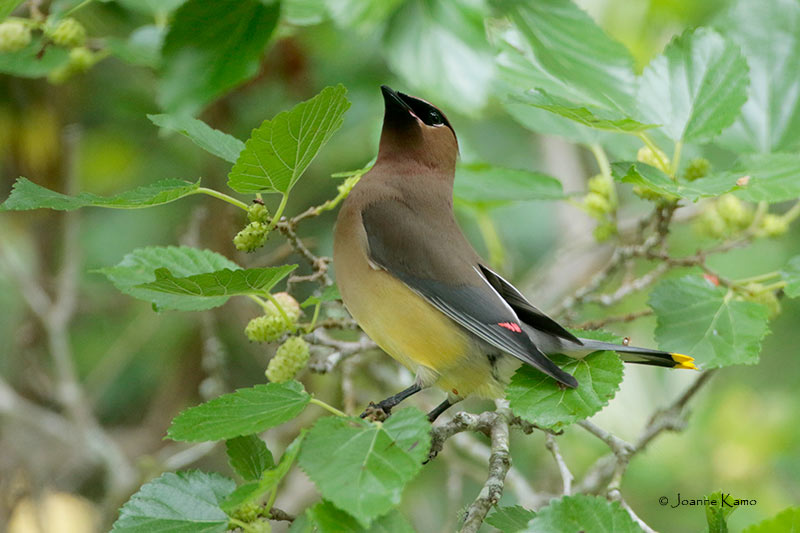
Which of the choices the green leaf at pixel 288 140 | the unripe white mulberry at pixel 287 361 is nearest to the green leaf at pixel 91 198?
the green leaf at pixel 288 140

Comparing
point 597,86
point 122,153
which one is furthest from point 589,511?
point 122,153

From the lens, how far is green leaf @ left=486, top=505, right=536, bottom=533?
67.6 inches

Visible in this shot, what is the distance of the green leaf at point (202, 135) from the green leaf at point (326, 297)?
0.36 m

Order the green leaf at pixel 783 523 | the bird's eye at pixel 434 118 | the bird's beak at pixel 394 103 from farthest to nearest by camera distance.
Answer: the bird's eye at pixel 434 118
the bird's beak at pixel 394 103
the green leaf at pixel 783 523

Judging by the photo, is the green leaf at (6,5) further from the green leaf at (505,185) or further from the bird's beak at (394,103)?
the green leaf at (505,185)

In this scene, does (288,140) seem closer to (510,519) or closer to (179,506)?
(179,506)

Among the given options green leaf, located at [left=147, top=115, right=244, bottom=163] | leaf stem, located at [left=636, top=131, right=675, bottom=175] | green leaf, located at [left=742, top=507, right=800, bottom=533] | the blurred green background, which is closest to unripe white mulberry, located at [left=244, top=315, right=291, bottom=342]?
green leaf, located at [left=147, top=115, right=244, bottom=163]

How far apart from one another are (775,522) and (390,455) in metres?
0.61

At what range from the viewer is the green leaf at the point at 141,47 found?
9.04 ft

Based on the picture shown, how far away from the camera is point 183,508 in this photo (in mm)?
1729

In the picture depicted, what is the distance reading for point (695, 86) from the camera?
2.33 metres

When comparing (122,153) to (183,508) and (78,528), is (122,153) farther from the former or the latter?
(183,508)

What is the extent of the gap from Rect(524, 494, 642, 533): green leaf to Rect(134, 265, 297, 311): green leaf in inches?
25.1

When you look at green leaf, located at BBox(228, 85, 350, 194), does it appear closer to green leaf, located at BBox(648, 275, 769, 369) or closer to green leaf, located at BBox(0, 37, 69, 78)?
green leaf, located at BBox(648, 275, 769, 369)
